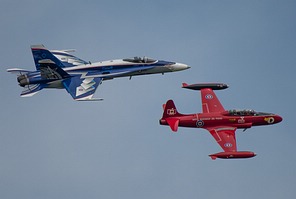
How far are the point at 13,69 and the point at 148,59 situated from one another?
49.8ft

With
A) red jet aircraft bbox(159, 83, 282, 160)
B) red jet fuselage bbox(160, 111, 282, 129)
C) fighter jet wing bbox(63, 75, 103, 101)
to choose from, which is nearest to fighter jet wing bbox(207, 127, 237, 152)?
red jet aircraft bbox(159, 83, 282, 160)

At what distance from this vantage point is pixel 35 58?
234ft

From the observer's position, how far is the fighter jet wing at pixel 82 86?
67.1 metres

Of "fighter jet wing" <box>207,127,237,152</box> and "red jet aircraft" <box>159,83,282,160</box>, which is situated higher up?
"red jet aircraft" <box>159,83,282,160</box>

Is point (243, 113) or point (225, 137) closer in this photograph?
point (225, 137)

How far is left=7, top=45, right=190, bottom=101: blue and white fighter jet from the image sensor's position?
68.7 metres

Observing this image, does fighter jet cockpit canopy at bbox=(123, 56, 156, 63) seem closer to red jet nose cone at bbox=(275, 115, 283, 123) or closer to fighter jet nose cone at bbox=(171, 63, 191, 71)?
fighter jet nose cone at bbox=(171, 63, 191, 71)

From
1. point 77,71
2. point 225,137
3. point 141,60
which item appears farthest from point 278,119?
point 77,71

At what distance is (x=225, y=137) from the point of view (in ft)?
213

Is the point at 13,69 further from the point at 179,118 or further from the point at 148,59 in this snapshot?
the point at 179,118

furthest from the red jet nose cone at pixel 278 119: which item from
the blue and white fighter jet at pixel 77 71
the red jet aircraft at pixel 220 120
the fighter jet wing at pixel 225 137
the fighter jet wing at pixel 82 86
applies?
the fighter jet wing at pixel 82 86

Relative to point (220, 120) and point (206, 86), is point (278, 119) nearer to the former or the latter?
point (220, 120)

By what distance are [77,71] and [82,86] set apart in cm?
293

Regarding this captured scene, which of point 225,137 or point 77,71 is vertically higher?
point 77,71
